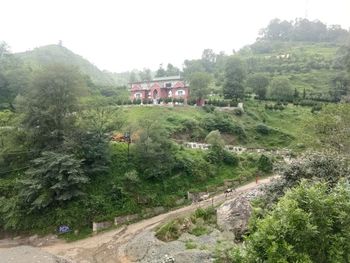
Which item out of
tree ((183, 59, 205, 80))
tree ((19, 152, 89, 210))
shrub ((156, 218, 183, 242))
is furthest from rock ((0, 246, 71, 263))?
tree ((183, 59, 205, 80))

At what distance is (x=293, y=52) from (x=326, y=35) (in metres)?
46.2

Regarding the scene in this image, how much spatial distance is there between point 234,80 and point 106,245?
5161 centimetres

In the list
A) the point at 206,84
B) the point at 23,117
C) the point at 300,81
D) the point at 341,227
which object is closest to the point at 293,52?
the point at 300,81

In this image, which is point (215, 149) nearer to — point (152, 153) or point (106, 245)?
point (152, 153)

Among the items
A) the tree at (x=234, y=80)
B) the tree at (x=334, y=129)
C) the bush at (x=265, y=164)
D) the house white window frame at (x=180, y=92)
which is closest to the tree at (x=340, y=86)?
the tree at (x=234, y=80)

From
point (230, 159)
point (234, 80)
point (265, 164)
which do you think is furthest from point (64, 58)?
point (265, 164)

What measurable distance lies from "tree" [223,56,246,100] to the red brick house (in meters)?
10.1

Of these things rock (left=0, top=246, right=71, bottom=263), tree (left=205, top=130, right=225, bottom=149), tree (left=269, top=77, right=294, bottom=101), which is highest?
tree (left=269, top=77, right=294, bottom=101)

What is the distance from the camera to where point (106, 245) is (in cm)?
3047

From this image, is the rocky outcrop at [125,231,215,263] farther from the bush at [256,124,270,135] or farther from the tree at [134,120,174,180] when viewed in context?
the bush at [256,124,270,135]

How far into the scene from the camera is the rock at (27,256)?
27359 millimetres

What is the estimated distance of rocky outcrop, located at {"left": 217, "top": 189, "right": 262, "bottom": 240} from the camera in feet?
96.2

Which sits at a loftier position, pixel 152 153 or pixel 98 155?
pixel 98 155

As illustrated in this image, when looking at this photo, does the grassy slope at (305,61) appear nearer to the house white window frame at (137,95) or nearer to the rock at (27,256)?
→ the house white window frame at (137,95)
